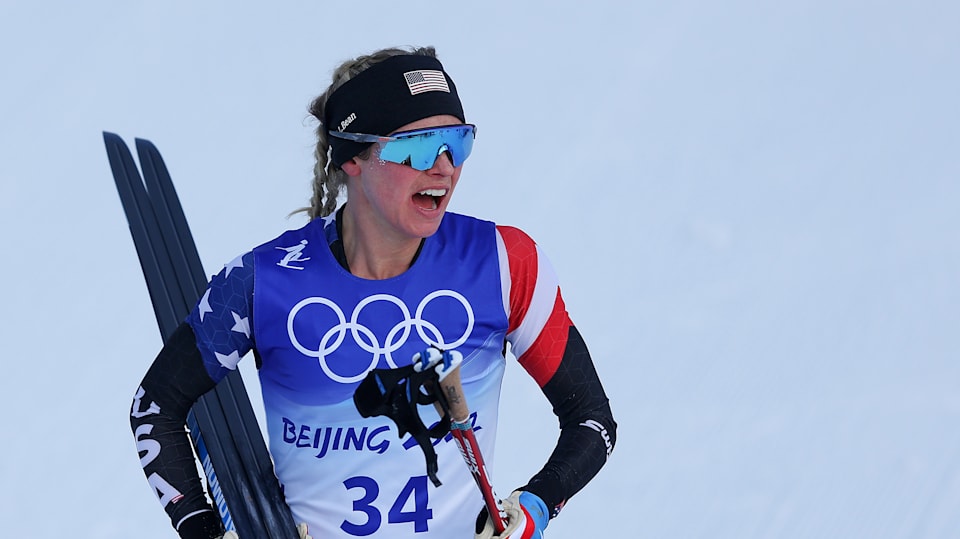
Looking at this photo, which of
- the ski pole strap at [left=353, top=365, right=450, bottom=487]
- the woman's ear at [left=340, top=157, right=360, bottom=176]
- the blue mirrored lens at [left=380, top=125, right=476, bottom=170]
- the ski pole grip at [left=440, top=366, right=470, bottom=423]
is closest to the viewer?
the ski pole grip at [left=440, top=366, right=470, bottom=423]

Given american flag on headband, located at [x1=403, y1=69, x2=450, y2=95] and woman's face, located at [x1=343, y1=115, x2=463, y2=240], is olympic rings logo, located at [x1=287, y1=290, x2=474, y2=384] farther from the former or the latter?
american flag on headband, located at [x1=403, y1=69, x2=450, y2=95]

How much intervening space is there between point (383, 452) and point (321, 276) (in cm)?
35

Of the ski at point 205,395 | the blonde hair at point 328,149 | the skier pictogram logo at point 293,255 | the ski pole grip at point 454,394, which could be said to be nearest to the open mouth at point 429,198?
the blonde hair at point 328,149

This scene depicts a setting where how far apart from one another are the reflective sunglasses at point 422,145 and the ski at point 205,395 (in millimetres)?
765

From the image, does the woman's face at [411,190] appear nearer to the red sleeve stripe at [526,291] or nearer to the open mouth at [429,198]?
the open mouth at [429,198]

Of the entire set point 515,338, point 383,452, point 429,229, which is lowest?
point 383,452

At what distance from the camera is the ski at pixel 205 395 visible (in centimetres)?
256

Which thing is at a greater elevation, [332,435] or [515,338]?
[515,338]

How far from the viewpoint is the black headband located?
7.61ft

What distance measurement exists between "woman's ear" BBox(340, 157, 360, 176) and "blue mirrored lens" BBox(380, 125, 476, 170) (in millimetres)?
96

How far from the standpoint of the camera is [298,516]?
8.25 ft

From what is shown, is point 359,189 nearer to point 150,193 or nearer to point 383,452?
point 383,452

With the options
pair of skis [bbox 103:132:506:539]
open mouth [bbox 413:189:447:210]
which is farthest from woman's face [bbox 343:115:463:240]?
pair of skis [bbox 103:132:506:539]

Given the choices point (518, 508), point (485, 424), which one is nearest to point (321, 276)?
point (485, 424)
